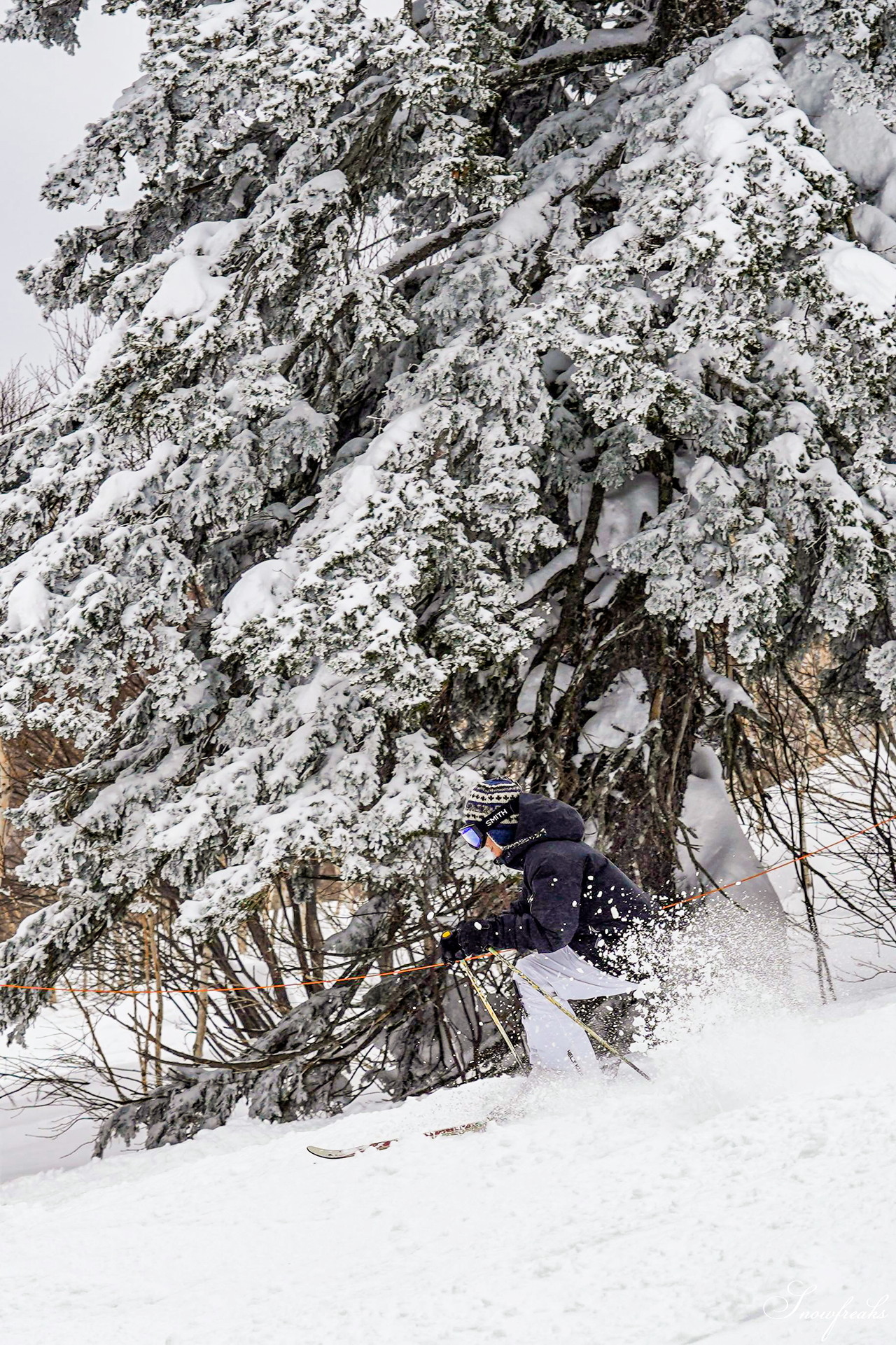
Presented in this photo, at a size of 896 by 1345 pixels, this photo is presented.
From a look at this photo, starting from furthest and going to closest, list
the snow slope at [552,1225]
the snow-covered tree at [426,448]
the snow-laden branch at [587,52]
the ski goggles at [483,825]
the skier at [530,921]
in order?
the snow-laden branch at [587,52]
the snow-covered tree at [426,448]
the ski goggles at [483,825]
the skier at [530,921]
the snow slope at [552,1225]

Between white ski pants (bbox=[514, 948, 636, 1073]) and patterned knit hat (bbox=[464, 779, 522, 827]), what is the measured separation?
67cm

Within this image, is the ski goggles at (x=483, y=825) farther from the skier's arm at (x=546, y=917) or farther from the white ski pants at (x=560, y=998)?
the white ski pants at (x=560, y=998)

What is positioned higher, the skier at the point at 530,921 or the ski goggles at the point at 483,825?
the ski goggles at the point at 483,825

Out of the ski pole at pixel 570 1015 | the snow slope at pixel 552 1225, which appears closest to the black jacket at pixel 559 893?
the ski pole at pixel 570 1015

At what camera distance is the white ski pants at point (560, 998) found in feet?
15.5

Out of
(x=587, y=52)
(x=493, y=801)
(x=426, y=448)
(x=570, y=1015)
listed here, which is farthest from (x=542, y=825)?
(x=587, y=52)

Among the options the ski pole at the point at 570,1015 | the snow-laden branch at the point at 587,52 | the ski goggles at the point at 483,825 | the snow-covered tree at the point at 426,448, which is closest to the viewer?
the ski pole at the point at 570,1015

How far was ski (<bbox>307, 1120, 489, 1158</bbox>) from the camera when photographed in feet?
14.3

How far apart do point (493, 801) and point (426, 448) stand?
6.83ft

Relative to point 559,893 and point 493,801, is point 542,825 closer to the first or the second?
point 493,801

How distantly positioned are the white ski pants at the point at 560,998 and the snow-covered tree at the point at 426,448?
3.22 feet

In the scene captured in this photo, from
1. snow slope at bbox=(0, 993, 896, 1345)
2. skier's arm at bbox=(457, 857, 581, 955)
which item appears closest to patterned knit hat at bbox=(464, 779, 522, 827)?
skier's arm at bbox=(457, 857, 581, 955)

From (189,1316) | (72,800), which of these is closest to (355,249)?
(72,800)

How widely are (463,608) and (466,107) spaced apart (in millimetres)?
3229
